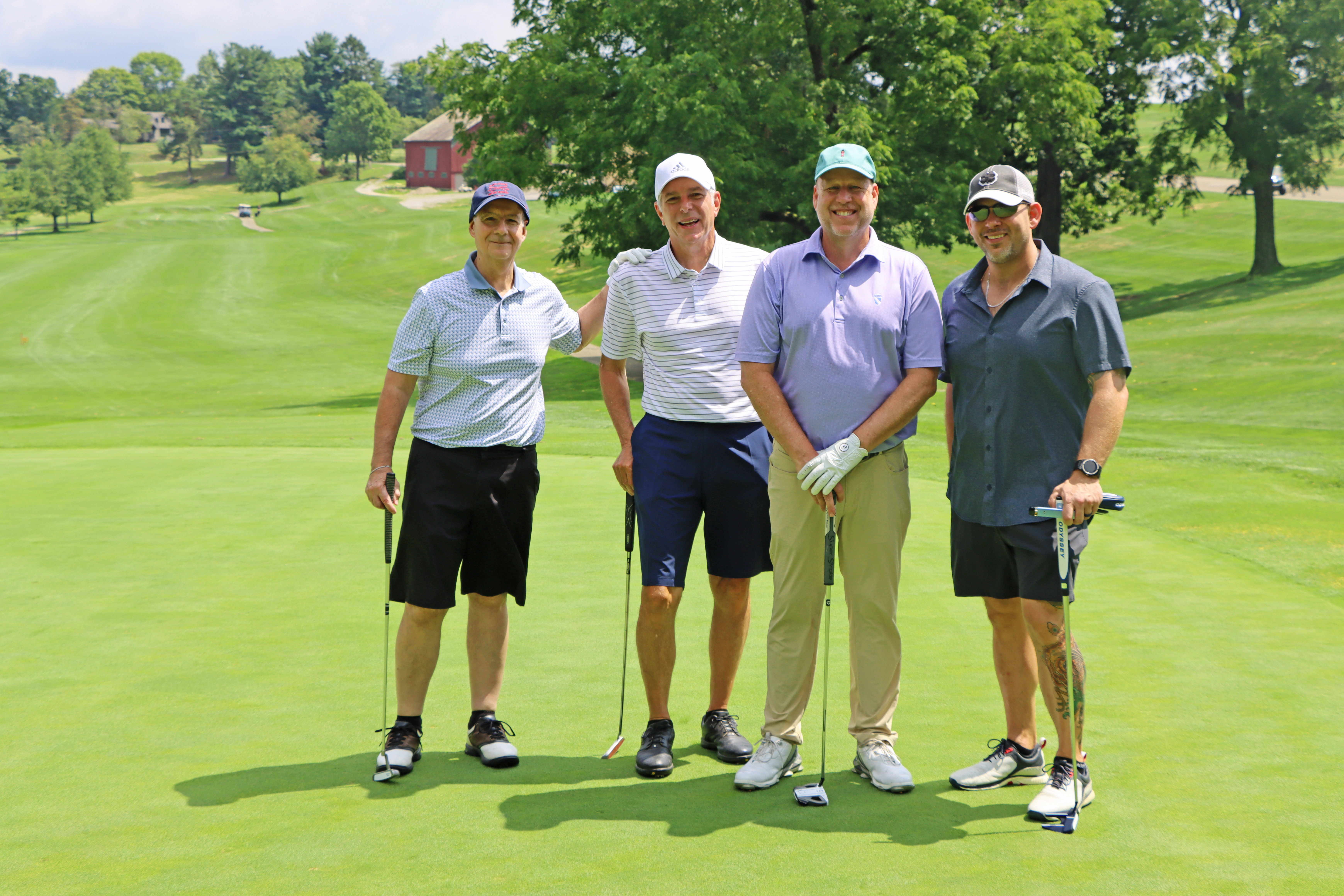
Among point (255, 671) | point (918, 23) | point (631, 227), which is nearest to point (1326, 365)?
point (918, 23)

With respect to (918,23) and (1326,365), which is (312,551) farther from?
(918,23)

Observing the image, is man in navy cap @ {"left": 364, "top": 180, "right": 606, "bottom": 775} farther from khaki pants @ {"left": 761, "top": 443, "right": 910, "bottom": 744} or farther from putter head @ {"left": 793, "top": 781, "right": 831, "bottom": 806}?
putter head @ {"left": 793, "top": 781, "right": 831, "bottom": 806}

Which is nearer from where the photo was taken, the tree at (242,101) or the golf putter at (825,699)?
the golf putter at (825,699)

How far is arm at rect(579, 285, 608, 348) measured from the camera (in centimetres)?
444

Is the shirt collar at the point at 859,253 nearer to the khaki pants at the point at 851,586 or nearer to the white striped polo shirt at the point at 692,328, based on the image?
the white striped polo shirt at the point at 692,328

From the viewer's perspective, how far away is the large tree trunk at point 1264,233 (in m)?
31.6

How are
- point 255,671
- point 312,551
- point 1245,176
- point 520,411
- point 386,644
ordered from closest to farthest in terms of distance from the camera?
point 386,644
point 520,411
point 255,671
point 312,551
point 1245,176

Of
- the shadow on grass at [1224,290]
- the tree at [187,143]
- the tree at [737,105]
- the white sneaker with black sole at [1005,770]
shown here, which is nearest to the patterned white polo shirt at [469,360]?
the white sneaker with black sole at [1005,770]

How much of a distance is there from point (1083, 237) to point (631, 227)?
27.8 m

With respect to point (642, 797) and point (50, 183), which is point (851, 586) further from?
point (50, 183)

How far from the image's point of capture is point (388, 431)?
13.5ft

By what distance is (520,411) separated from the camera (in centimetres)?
412

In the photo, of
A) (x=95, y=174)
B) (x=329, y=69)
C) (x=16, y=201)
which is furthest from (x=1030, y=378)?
(x=329, y=69)

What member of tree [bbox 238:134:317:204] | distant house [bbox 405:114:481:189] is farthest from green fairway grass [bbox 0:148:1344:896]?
distant house [bbox 405:114:481:189]
